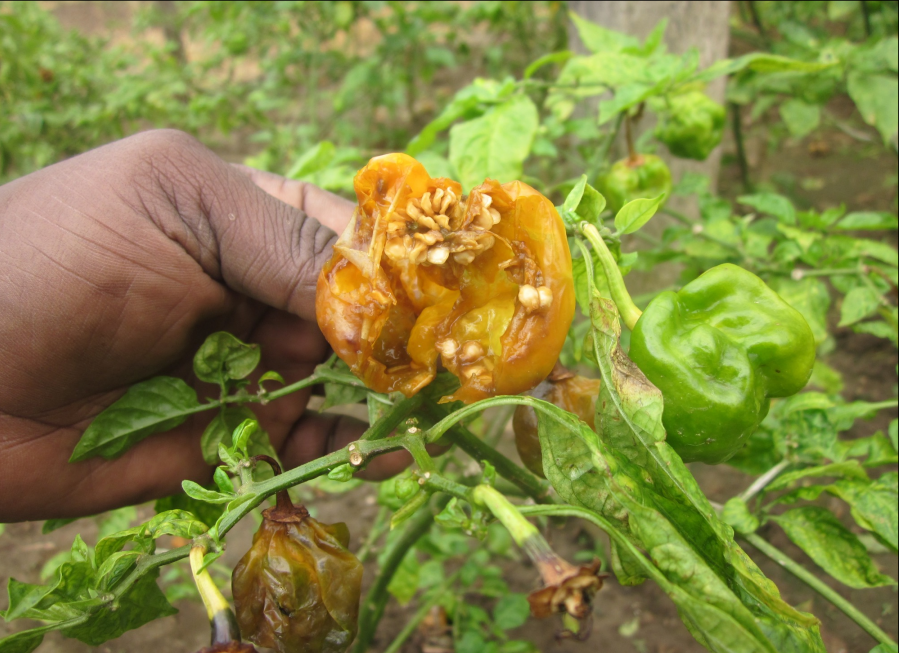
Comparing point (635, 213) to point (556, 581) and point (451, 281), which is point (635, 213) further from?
point (556, 581)

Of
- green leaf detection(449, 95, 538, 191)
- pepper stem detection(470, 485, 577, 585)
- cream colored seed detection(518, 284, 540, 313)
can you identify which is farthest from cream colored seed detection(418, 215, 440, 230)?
green leaf detection(449, 95, 538, 191)

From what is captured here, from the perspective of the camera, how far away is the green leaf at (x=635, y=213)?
1.07m

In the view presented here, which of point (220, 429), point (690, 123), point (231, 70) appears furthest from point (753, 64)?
point (231, 70)

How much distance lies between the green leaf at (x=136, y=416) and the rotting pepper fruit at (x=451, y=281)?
1.42 ft

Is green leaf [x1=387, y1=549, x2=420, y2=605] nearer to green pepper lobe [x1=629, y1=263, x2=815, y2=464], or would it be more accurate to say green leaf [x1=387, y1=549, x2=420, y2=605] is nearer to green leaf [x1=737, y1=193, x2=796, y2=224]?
green pepper lobe [x1=629, y1=263, x2=815, y2=464]

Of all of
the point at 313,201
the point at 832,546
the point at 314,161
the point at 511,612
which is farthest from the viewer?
the point at 314,161

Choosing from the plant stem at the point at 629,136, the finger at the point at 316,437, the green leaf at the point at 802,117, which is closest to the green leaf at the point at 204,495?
the finger at the point at 316,437

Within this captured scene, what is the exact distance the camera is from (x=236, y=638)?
80 cm

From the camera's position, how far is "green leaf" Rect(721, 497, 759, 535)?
129 cm

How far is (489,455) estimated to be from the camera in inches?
47.9

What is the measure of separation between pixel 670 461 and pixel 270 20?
3976mm

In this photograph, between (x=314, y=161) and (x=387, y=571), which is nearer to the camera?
(x=387, y=571)

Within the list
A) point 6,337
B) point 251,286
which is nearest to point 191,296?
point 251,286

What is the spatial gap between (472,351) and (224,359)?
1.78 feet
